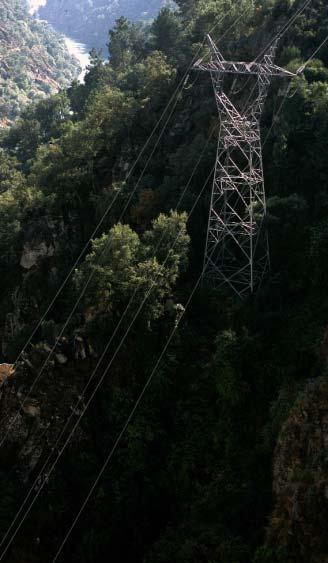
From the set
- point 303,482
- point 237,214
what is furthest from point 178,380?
point 303,482

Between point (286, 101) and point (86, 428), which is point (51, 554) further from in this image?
point (286, 101)

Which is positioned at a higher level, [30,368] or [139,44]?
[139,44]

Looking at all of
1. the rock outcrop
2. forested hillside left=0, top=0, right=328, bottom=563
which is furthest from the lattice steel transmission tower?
the rock outcrop

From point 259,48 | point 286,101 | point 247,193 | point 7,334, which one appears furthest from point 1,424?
point 259,48

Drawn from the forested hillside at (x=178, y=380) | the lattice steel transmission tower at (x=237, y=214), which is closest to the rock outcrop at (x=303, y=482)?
the forested hillside at (x=178, y=380)

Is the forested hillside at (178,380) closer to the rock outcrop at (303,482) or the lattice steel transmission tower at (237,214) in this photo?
the rock outcrop at (303,482)

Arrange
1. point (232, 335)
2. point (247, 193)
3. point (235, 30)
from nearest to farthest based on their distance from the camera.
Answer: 1. point (232, 335)
2. point (247, 193)
3. point (235, 30)

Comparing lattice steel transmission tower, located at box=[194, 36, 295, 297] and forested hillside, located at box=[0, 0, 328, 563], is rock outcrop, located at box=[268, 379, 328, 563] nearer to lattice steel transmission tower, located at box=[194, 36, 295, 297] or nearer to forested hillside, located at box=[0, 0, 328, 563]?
forested hillside, located at box=[0, 0, 328, 563]
